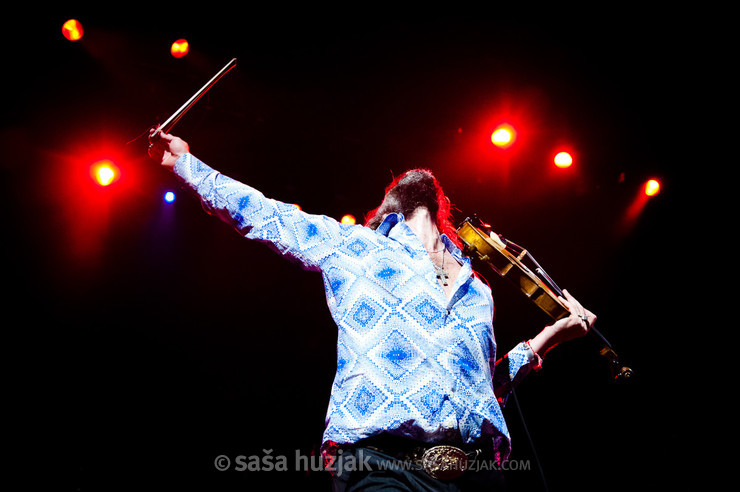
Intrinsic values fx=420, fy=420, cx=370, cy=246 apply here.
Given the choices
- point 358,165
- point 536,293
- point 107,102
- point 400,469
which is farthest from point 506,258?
point 107,102

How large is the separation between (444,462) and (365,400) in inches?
12.3

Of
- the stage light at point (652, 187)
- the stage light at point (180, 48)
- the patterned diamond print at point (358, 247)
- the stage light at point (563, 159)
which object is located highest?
the stage light at point (563, 159)

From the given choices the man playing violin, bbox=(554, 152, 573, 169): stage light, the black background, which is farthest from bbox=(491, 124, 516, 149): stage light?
the man playing violin

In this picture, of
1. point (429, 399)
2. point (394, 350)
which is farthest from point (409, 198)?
point (429, 399)

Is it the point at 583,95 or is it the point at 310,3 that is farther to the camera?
the point at 583,95

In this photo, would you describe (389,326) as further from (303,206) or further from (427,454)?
(303,206)

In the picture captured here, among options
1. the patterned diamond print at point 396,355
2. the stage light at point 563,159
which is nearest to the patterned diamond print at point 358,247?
the patterned diamond print at point 396,355

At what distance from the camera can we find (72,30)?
12.5 feet

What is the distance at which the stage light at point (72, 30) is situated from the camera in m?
3.78

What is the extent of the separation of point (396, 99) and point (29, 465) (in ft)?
16.6

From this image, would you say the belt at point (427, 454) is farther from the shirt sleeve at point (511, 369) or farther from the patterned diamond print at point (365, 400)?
the shirt sleeve at point (511, 369)

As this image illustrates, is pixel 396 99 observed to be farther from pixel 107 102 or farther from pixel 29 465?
pixel 29 465

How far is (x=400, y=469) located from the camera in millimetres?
1318

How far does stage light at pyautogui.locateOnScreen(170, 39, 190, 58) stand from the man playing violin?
2.72 meters
